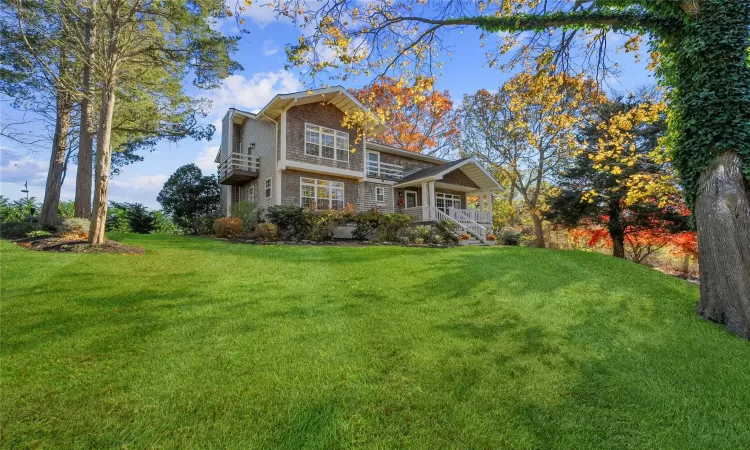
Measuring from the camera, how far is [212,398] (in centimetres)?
264

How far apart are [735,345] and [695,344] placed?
521 mm

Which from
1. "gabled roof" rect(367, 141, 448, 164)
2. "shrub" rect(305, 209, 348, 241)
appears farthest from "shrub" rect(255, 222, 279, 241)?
"gabled roof" rect(367, 141, 448, 164)

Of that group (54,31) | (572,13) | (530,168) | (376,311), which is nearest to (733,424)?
(376,311)

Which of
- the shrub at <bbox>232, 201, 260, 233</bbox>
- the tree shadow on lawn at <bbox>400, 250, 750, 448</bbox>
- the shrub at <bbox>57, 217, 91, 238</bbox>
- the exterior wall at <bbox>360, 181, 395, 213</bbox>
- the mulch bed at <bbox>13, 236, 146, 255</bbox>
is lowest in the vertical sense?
the tree shadow on lawn at <bbox>400, 250, 750, 448</bbox>

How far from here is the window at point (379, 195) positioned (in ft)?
63.3

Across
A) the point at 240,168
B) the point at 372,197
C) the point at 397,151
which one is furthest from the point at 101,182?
the point at 397,151

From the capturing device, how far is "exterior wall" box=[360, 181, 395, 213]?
59.4ft

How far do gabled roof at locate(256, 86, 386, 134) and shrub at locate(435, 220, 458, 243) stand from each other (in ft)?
18.1

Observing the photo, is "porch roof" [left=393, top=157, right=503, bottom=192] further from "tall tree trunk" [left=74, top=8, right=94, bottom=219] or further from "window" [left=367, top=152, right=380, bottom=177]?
"tall tree trunk" [left=74, top=8, right=94, bottom=219]

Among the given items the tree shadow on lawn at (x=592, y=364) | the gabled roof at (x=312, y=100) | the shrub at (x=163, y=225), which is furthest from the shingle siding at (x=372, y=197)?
the tree shadow on lawn at (x=592, y=364)

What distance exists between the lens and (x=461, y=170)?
68.6 ft

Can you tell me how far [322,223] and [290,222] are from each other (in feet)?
4.03

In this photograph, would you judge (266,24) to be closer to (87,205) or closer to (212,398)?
(212,398)

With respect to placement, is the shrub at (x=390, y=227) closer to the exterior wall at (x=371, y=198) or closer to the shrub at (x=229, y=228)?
the exterior wall at (x=371, y=198)
